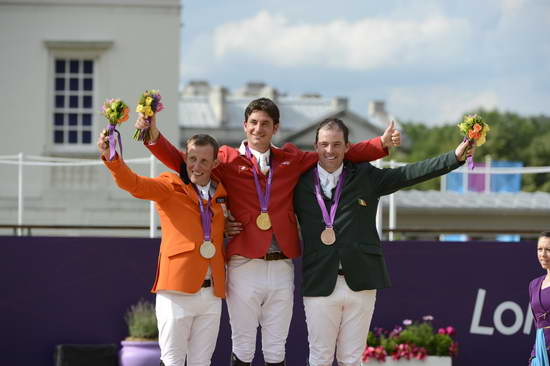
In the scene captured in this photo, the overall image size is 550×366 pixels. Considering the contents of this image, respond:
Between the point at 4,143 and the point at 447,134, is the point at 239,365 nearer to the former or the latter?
the point at 4,143

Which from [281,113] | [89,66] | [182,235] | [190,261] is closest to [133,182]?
[182,235]

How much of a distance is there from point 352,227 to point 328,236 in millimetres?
155

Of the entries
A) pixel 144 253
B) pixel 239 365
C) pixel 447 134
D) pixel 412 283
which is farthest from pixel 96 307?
pixel 447 134

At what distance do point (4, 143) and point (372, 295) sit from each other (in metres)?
10.3

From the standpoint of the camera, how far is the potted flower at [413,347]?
879 centimetres

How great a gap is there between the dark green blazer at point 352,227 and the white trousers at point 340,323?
5cm

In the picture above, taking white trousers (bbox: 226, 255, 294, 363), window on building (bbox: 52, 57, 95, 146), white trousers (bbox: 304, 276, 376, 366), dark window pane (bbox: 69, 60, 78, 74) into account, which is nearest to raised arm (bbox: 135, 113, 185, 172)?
white trousers (bbox: 226, 255, 294, 363)

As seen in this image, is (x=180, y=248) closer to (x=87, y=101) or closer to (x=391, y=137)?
(x=391, y=137)

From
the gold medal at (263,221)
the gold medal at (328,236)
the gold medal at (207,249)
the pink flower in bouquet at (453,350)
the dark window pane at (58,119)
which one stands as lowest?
the pink flower in bouquet at (453,350)

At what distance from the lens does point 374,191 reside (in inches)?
235

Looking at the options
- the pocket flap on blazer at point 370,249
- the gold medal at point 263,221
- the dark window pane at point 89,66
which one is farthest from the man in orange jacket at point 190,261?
the dark window pane at point 89,66

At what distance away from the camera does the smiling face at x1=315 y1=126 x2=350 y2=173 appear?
18.9 ft

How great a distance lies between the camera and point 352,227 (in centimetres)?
581

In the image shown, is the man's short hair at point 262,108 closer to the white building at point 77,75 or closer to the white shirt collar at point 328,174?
the white shirt collar at point 328,174
